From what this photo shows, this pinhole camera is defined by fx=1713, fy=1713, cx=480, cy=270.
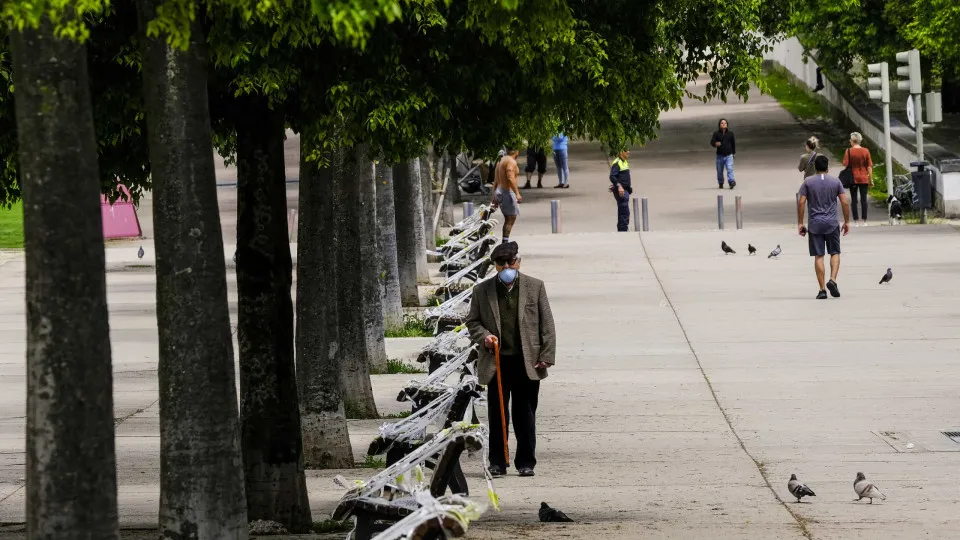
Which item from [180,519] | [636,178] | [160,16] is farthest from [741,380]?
[636,178]

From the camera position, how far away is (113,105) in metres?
9.75

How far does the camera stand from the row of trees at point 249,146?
20.0 ft

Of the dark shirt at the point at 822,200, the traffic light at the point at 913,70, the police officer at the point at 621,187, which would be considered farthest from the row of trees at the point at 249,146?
the traffic light at the point at 913,70

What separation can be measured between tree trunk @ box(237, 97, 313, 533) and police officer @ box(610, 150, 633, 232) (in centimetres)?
2173

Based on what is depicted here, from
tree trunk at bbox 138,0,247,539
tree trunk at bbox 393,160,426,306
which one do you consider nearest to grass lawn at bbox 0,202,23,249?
tree trunk at bbox 393,160,426,306

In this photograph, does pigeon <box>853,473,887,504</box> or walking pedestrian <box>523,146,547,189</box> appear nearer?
pigeon <box>853,473,887,504</box>

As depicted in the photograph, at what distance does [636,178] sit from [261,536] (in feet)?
111

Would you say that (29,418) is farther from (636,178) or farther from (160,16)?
(636,178)

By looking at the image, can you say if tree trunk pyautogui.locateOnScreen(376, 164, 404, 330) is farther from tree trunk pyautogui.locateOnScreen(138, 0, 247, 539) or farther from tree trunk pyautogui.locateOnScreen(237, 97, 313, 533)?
tree trunk pyautogui.locateOnScreen(138, 0, 247, 539)

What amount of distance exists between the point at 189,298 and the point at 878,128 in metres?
37.7

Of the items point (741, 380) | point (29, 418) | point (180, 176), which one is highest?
point (180, 176)

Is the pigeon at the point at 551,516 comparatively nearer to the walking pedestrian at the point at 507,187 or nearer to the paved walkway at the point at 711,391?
the paved walkway at the point at 711,391

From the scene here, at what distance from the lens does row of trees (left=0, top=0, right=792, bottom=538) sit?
240 inches

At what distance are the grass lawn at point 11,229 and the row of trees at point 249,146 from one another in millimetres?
20896
